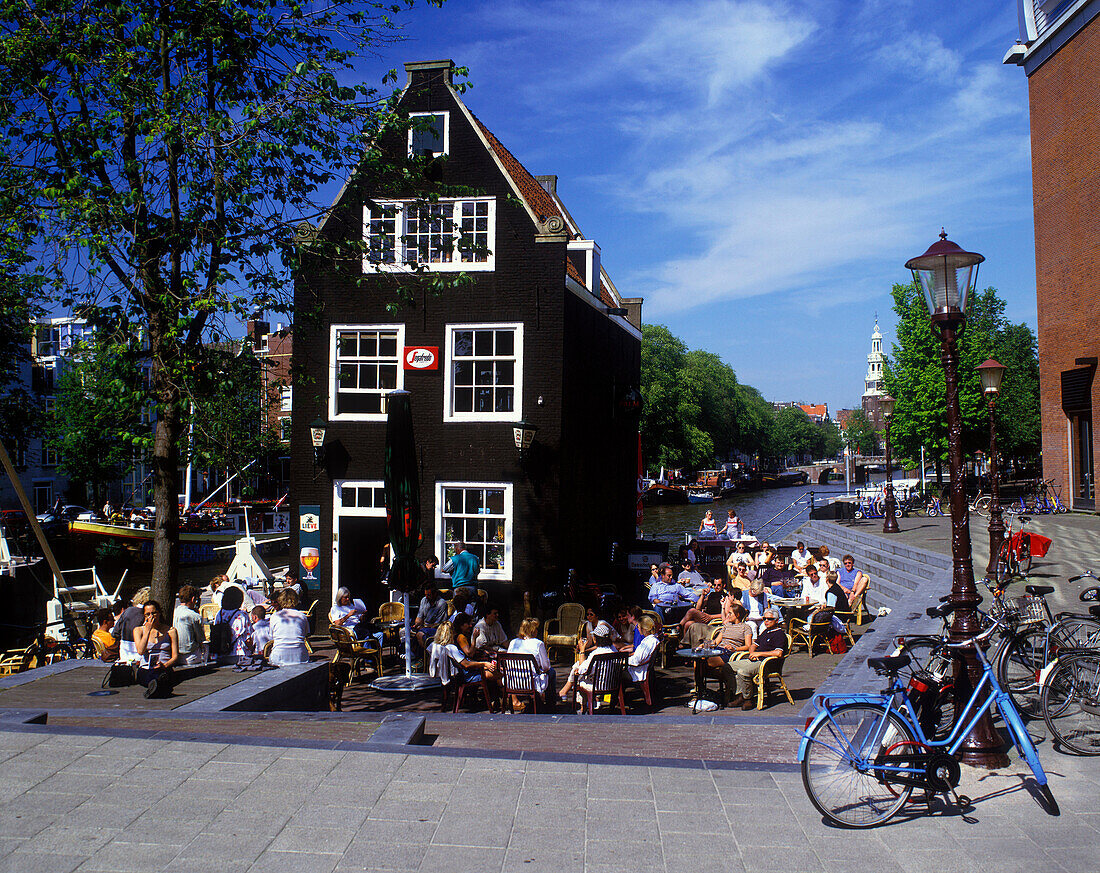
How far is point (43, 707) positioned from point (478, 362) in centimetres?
996

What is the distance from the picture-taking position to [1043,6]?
98.7 feet

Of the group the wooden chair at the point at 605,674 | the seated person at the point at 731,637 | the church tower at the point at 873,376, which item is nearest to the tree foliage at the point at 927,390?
the seated person at the point at 731,637

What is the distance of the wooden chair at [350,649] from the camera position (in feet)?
36.7

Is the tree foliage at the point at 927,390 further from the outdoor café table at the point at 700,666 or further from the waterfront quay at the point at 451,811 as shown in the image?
the waterfront quay at the point at 451,811

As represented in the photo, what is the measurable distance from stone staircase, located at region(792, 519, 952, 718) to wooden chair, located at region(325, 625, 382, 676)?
19.5 feet

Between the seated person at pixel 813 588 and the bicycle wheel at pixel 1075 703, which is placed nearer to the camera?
the bicycle wheel at pixel 1075 703

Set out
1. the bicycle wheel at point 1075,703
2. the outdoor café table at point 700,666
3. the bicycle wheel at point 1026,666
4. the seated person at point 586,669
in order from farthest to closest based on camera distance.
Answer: the outdoor café table at point 700,666
the seated person at point 586,669
the bicycle wheel at point 1026,666
the bicycle wheel at point 1075,703

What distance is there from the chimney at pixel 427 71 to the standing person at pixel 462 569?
9.46 m

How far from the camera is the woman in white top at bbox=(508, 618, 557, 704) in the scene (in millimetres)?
9570

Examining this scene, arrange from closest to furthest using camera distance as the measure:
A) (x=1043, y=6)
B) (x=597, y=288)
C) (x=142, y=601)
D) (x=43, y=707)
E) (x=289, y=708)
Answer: (x=43, y=707) < (x=289, y=708) < (x=142, y=601) < (x=597, y=288) < (x=1043, y=6)

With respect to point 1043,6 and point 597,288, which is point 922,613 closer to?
point 597,288

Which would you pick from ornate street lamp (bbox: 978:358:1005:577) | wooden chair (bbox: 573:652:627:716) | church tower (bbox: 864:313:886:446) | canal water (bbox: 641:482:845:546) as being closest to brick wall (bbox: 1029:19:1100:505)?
canal water (bbox: 641:482:845:546)

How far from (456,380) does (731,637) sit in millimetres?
7914

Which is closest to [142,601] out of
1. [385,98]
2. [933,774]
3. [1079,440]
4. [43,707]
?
[43,707]
